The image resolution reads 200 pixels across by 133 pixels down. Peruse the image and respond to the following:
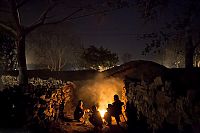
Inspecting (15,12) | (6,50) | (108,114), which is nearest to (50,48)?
(6,50)

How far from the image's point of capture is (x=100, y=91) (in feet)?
69.4

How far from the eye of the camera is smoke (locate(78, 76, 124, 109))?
2075 cm

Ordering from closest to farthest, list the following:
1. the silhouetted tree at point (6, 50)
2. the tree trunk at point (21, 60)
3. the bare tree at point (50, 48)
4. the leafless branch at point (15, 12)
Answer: the leafless branch at point (15, 12), the tree trunk at point (21, 60), the silhouetted tree at point (6, 50), the bare tree at point (50, 48)

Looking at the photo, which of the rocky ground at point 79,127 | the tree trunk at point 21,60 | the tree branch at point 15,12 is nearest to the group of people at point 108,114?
the rocky ground at point 79,127

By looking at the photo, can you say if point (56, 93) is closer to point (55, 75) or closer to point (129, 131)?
point (129, 131)

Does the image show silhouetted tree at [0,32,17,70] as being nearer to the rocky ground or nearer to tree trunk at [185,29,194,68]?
the rocky ground

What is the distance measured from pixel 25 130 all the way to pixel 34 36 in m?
32.2

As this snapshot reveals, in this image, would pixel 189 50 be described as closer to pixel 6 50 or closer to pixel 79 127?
pixel 79 127

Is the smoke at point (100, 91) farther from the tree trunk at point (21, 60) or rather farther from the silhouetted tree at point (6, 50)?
the silhouetted tree at point (6, 50)

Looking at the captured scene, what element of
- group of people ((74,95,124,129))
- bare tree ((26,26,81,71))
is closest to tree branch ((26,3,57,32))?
group of people ((74,95,124,129))

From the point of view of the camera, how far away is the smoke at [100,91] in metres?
20.8

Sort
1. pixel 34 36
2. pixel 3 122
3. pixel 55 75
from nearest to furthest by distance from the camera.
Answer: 1. pixel 3 122
2. pixel 55 75
3. pixel 34 36

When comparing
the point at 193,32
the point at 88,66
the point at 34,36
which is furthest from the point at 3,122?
the point at 34,36

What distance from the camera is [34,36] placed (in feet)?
134
